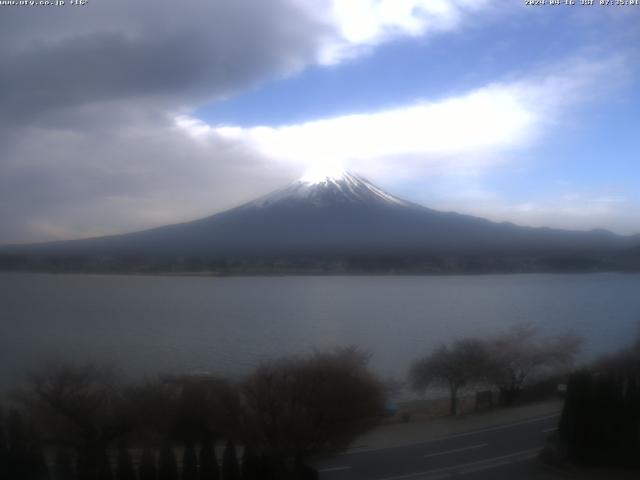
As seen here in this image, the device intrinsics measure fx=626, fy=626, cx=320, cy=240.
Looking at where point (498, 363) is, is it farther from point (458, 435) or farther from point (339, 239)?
point (339, 239)

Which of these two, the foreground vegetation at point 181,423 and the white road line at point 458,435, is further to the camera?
the white road line at point 458,435

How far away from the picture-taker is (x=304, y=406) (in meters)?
5.16

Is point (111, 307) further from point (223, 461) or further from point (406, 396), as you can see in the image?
point (406, 396)

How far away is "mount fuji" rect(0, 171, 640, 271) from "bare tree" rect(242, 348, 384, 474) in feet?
10.4

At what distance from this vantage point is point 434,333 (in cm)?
692

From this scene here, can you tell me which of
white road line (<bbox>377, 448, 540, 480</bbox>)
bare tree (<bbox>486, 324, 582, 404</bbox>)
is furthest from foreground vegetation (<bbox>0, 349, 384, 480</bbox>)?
bare tree (<bbox>486, 324, 582, 404</bbox>)

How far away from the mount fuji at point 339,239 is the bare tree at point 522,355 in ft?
7.78

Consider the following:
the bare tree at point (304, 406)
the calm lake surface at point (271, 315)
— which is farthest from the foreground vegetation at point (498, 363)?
the bare tree at point (304, 406)

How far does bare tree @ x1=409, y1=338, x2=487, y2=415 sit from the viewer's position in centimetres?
633

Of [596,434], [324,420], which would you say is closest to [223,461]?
[324,420]

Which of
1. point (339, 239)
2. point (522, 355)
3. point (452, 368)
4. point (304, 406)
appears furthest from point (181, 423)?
point (339, 239)

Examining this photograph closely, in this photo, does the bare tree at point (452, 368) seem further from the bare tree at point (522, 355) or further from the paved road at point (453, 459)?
the paved road at point (453, 459)

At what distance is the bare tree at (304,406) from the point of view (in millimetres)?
5062

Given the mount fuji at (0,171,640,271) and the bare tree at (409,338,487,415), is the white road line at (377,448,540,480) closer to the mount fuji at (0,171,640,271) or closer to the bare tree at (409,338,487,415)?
the bare tree at (409,338,487,415)
